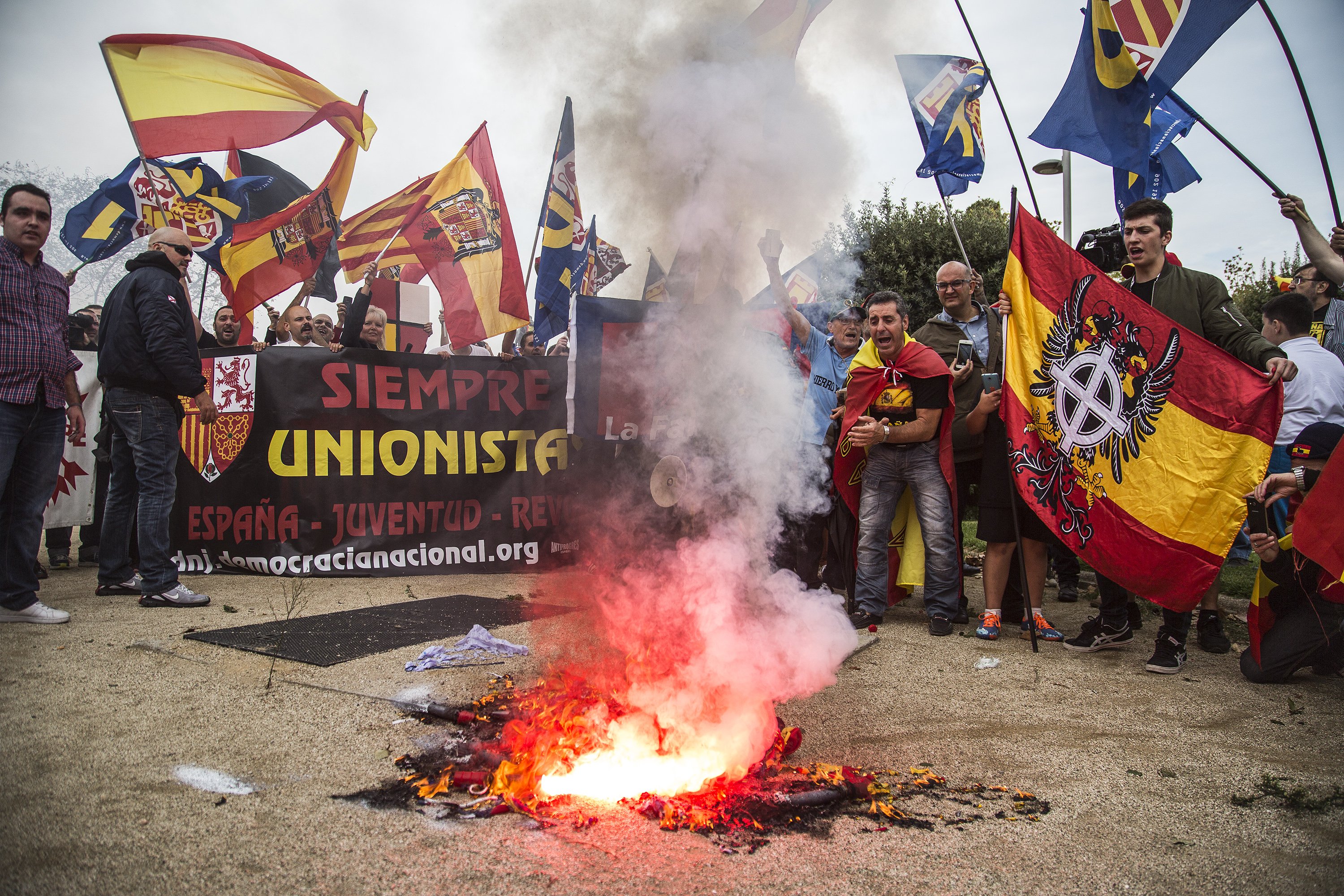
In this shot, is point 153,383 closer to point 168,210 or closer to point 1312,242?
point 168,210

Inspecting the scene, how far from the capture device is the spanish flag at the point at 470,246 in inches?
306

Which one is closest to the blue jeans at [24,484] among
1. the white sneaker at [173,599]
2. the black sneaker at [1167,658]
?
the white sneaker at [173,599]

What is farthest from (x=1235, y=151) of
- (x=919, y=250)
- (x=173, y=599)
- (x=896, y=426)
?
(x=919, y=250)

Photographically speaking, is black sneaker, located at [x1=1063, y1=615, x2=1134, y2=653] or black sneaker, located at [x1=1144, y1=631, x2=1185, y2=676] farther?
black sneaker, located at [x1=1063, y1=615, x2=1134, y2=653]

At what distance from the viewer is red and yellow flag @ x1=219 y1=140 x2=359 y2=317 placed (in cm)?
721

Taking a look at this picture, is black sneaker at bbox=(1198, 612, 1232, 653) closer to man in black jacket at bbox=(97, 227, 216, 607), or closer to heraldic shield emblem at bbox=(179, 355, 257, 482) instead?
man in black jacket at bbox=(97, 227, 216, 607)

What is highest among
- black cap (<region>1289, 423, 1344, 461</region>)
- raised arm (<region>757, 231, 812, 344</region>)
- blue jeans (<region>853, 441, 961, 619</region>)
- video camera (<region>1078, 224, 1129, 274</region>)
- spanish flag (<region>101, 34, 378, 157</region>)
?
spanish flag (<region>101, 34, 378, 157</region>)

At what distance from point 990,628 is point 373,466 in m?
5.04

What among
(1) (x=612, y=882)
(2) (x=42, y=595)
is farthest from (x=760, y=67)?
(2) (x=42, y=595)

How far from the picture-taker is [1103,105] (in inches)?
198

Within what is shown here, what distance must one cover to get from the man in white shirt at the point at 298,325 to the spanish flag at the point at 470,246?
4.08 feet

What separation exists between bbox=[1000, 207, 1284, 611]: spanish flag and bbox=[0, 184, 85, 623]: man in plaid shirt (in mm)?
5652

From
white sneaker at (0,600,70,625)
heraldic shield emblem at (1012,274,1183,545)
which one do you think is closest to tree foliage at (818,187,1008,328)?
heraldic shield emblem at (1012,274,1183,545)

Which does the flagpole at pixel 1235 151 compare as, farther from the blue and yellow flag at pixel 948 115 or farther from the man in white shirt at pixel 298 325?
the man in white shirt at pixel 298 325
